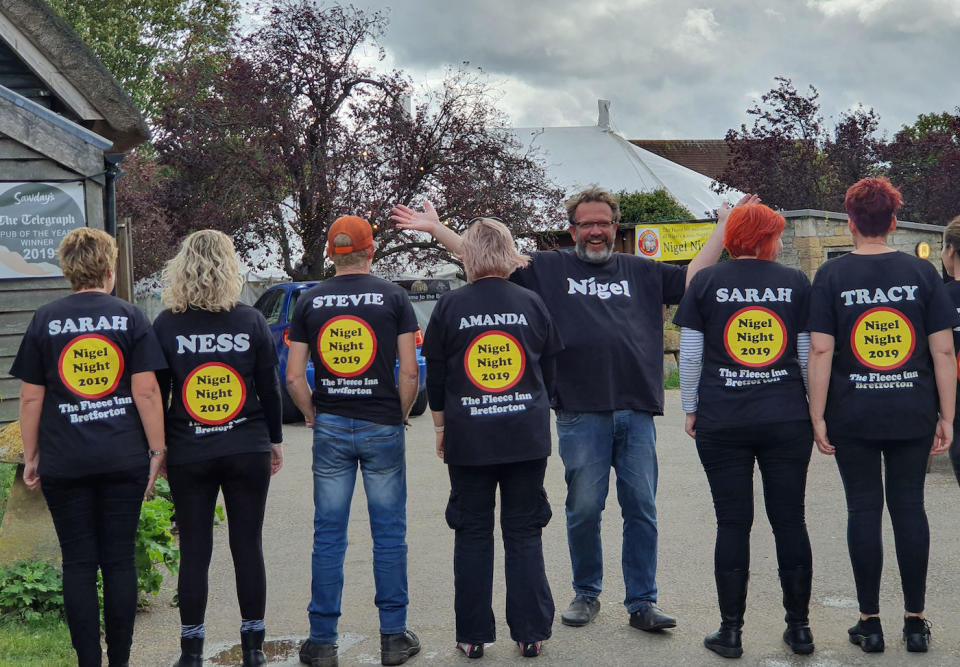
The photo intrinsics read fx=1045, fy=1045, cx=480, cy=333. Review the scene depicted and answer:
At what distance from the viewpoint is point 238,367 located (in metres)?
4.27

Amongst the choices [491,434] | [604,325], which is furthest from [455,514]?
[604,325]

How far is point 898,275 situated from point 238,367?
8.97 feet

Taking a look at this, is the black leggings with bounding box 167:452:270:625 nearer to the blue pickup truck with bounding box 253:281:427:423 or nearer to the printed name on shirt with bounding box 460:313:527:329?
the printed name on shirt with bounding box 460:313:527:329

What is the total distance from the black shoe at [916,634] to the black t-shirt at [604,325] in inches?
54.3

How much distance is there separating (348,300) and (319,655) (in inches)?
59.1

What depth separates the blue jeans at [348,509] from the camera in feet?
14.6

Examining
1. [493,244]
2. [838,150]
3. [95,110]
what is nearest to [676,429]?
[95,110]

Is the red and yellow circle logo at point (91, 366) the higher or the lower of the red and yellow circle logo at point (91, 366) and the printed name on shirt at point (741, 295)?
the lower

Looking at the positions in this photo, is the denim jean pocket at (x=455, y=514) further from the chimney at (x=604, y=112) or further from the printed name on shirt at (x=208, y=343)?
the chimney at (x=604, y=112)

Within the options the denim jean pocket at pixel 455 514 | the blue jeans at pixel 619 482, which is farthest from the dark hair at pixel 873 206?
the denim jean pocket at pixel 455 514

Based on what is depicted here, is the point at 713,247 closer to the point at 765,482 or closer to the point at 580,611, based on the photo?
the point at 765,482

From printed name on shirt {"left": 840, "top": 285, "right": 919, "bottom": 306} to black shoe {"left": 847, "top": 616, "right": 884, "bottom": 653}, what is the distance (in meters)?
1.31

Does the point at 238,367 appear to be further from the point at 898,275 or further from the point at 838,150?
the point at 838,150

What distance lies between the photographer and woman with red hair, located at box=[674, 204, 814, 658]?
4328mm
